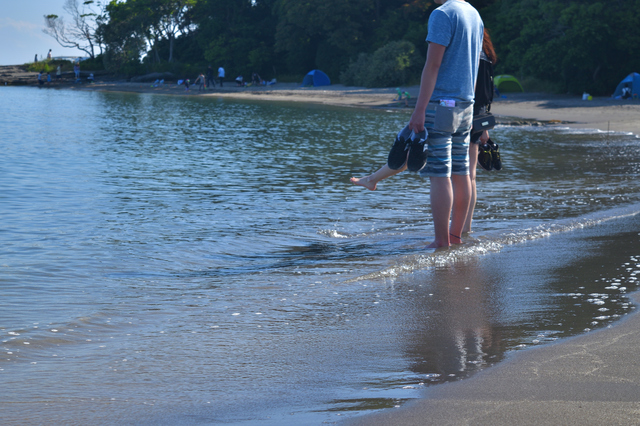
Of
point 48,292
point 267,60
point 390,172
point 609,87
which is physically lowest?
point 48,292

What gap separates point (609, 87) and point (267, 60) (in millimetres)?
29230

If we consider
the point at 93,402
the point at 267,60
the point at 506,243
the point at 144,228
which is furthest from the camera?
the point at 267,60

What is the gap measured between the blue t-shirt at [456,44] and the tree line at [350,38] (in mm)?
26756

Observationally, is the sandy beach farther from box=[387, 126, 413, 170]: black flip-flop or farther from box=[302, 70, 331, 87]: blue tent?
box=[387, 126, 413, 170]: black flip-flop

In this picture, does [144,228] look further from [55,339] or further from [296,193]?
[55,339]

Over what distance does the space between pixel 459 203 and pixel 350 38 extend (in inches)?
1685

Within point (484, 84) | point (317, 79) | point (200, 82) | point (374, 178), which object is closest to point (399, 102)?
point (317, 79)

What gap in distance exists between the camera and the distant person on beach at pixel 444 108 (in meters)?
4.33

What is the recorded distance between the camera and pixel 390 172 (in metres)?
5.00

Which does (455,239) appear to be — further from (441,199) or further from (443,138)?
(443,138)

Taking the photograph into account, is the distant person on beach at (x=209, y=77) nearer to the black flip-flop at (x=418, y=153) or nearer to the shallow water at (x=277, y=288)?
the shallow water at (x=277, y=288)

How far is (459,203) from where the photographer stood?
4.83 metres

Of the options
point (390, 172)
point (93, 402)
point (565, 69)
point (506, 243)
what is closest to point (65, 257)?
point (390, 172)

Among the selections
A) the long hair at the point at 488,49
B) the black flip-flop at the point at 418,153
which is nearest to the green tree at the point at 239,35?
the long hair at the point at 488,49
